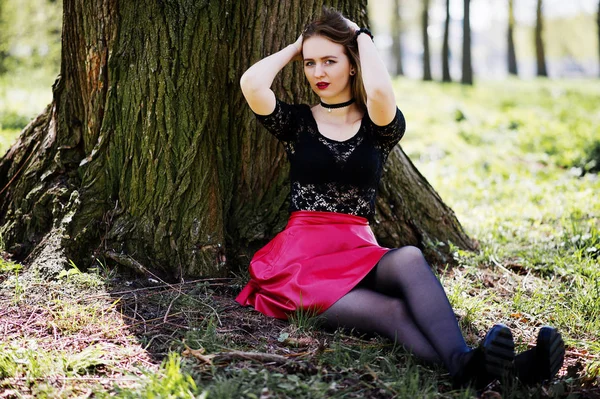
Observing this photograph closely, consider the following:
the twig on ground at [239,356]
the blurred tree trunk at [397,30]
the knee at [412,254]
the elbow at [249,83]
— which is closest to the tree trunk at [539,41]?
the blurred tree trunk at [397,30]

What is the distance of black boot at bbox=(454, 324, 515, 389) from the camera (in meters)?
2.48

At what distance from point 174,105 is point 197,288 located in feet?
3.65

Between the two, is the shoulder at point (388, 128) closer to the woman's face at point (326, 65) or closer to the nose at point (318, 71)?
the woman's face at point (326, 65)

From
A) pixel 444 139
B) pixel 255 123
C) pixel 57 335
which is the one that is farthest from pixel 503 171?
pixel 57 335

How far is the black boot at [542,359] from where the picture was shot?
2502mm

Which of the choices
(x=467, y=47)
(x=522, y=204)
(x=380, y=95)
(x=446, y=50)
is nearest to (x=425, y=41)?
(x=446, y=50)

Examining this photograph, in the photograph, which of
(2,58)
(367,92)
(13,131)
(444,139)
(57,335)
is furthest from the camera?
(2,58)

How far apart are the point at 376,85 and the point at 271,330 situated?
140 centimetres

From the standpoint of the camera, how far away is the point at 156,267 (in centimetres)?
367

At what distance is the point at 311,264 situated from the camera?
127 inches

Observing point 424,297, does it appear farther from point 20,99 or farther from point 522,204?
point 20,99

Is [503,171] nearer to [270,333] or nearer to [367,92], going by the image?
[367,92]

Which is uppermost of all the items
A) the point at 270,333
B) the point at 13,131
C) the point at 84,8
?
the point at 84,8

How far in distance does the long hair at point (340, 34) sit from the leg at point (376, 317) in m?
1.13
